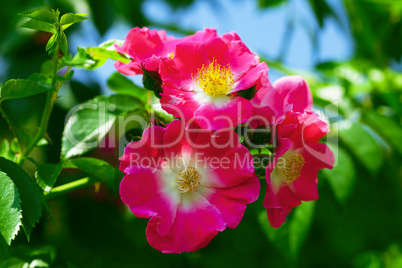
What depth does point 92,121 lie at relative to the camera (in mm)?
1101

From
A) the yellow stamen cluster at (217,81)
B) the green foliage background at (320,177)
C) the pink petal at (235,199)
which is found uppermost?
the yellow stamen cluster at (217,81)

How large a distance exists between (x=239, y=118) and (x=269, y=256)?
3.85 feet

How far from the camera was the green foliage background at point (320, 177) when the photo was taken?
1293 millimetres

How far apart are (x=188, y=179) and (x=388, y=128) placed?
89 cm

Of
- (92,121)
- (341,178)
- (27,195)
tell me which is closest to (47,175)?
(27,195)

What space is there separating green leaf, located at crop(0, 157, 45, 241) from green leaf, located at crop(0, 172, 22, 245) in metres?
0.04

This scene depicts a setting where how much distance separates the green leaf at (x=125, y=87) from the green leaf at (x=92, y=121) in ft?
0.05

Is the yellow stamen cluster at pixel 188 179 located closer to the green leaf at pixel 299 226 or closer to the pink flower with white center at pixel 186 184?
the pink flower with white center at pixel 186 184

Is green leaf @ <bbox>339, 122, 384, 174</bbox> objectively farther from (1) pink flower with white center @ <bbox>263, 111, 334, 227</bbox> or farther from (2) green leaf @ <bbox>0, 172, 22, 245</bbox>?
(2) green leaf @ <bbox>0, 172, 22, 245</bbox>

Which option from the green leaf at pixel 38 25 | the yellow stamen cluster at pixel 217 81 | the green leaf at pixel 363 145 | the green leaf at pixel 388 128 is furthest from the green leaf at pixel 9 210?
the green leaf at pixel 388 128

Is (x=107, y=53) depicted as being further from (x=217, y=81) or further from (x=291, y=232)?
(x=291, y=232)

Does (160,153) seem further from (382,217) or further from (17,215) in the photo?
(382,217)

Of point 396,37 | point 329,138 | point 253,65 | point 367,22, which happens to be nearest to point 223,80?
point 253,65

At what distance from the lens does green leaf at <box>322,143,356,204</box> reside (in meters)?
1.22
